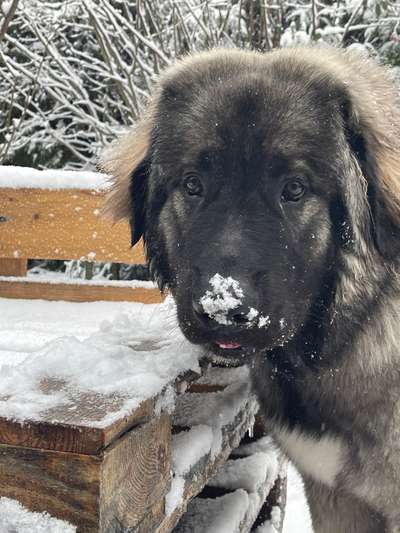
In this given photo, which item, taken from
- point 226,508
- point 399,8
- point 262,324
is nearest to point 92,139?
point 399,8

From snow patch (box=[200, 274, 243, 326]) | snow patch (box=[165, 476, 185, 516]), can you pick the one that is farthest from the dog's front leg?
snow patch (box=[200, 274, 243, 326])

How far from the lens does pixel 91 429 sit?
115cm

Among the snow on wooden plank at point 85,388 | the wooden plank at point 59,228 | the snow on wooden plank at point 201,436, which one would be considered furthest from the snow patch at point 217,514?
the wooden plank at point 59,228

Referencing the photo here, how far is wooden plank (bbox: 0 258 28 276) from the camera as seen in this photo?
3488 mm

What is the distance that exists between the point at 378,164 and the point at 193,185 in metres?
0.45

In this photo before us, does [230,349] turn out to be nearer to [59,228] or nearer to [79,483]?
[79,483]

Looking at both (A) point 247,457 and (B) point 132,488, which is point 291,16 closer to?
(A) point 247,457

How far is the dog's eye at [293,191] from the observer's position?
5.57 feet

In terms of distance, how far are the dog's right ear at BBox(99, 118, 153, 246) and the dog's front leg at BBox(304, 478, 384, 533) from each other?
35.9 inches

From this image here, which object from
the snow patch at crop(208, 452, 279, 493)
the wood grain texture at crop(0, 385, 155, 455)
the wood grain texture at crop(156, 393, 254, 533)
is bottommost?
the snow patch at crop(208, 452, 279, 493)

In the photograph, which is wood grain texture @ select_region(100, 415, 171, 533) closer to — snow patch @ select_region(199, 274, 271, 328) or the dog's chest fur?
snow patch @ select_region(199, 274, 271, 328)

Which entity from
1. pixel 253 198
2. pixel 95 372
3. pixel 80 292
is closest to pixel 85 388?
pixel 95 372

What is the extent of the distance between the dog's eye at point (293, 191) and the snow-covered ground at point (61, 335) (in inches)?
17.4

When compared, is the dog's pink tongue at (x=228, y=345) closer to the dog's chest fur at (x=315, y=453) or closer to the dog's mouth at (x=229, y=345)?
the dog's mouth at (x=229, y=345)
